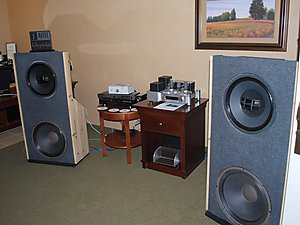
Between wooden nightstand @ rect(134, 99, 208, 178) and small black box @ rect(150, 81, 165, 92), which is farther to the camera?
small black box @ rect(150, 81, 165, 92)

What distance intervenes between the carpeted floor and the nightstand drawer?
0.40 m

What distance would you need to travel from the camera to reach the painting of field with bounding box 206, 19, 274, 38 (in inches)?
103

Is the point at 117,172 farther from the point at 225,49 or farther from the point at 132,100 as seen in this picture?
the point at 225,49

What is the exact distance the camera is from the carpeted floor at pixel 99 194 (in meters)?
2.22

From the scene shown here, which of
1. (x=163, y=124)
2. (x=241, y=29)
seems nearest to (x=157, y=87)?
(x=163, y=124)

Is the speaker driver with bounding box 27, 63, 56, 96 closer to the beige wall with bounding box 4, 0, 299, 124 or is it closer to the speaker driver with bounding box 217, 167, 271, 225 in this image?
the beige wall with bounding box 4, 0, 299, 124

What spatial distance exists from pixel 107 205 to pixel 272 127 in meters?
1.33

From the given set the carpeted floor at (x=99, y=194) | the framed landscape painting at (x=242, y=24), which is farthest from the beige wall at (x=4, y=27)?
the framed landscape painting at (x=242, y=24)

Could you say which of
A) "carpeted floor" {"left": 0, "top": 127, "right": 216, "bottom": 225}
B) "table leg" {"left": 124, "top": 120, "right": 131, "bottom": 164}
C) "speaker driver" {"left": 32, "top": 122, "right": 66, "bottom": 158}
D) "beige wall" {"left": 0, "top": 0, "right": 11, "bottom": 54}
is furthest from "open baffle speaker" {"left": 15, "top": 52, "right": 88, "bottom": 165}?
"beige wall" {"left": 0, "top": 0, "right": 11, "bottom": 54}

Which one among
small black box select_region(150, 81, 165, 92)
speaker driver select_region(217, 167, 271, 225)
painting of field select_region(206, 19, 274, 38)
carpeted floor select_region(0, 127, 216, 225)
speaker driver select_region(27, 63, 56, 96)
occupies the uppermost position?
painting of field select_region(206, 19, 274, 38)

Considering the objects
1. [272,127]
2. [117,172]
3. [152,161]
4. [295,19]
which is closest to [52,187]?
[117,172]

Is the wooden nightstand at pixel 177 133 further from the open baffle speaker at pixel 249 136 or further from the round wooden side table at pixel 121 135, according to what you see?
the open baffle speaker at pixel 249 136

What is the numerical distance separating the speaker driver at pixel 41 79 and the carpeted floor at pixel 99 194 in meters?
0.73

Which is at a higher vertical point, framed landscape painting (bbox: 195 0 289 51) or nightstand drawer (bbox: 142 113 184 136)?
framed landscape painting (bbox: 195 0 289 51)
